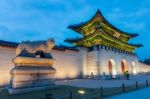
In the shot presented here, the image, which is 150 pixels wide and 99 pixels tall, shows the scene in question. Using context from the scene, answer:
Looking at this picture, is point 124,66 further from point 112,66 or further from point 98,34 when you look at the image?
point 98,34

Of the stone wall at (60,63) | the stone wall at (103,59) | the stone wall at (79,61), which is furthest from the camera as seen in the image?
the stone wall at (103,59)

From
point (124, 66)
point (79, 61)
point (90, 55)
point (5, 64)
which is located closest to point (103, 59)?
point (90, 55)

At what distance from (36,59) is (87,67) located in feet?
54.8

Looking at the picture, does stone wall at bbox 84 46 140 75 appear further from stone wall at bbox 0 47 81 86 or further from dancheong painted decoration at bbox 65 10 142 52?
stone wall at bbox 0 47 81 86

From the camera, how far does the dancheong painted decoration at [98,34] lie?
28.1 metres

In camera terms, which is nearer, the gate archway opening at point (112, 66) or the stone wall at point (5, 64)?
the stone wall at point (5, 64)

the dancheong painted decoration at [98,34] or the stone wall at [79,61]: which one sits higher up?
the dancheong painted decoration at [98,34]

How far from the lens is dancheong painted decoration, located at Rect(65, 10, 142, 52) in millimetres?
28109

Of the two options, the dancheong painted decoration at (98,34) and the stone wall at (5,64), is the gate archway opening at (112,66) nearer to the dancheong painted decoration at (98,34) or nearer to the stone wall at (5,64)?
the dancheong painted decoration at (98,34)

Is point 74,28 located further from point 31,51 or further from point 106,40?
point 31,51

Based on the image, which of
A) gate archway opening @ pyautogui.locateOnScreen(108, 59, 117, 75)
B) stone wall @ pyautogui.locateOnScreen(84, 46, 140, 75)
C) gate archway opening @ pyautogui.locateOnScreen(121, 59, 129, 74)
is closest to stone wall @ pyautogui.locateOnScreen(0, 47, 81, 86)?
stone wall @ pyautogui.locateOnScreen(84, 46, 140, 75)

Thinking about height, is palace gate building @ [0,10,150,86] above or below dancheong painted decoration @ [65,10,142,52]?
below

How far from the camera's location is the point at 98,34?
27.5 meters

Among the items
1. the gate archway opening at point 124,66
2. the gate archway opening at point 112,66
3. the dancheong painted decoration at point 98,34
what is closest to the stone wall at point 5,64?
the dancheong painted decoration at point 98,34
